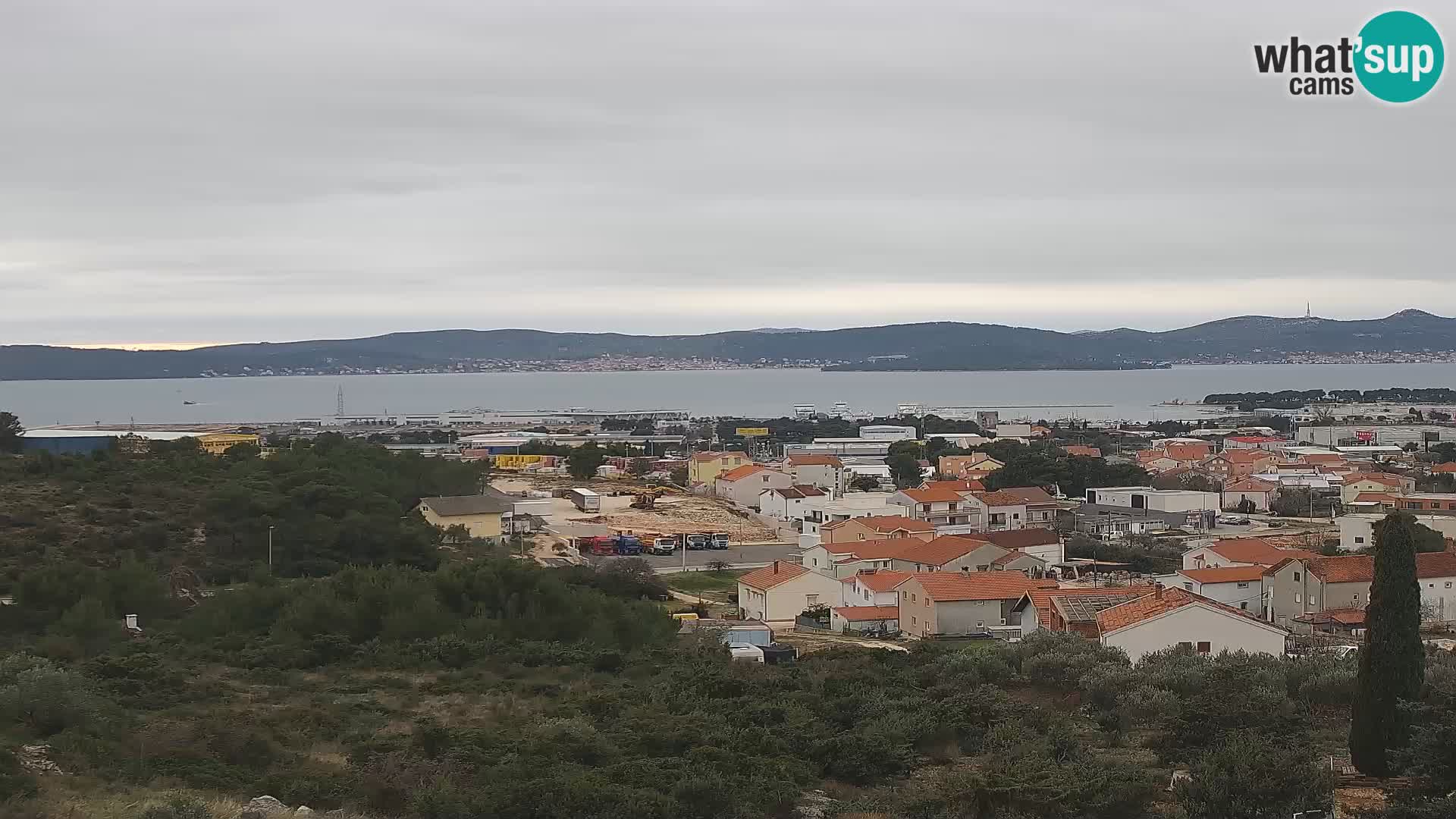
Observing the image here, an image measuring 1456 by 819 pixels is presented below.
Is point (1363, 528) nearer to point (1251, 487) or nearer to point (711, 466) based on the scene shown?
point (1251, 487)

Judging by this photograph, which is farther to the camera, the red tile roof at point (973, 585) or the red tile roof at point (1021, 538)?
the red tile roof at point (1021, 538)

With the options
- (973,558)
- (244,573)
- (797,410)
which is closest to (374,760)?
(244,573)

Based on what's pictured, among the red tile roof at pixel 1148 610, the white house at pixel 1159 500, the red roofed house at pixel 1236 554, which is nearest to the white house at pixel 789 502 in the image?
the white house at pixel 1159 500

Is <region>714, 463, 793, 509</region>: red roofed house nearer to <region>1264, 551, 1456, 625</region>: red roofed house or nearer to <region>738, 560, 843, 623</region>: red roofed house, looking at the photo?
<region>738, 560, 843, 623</region>: red roofed house

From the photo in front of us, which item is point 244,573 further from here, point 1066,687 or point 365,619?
point 1066,687

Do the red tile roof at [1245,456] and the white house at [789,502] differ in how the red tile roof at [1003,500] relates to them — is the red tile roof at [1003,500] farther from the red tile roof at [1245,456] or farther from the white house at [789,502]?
the red tile roof at [1245,456]

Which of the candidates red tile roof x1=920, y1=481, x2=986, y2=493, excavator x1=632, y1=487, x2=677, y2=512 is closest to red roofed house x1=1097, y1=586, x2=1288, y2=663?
red tile roof x1=920, y1=481, x2=986, y2=493

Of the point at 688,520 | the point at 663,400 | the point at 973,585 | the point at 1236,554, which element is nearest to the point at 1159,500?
the point at 688,520
